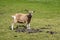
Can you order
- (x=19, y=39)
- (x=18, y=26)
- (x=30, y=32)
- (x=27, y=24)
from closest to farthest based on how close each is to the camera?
1. (x=19, y=39)
2. (x=30, y=32)
3. (x=27, y=24)
4. (x=18, y=26)

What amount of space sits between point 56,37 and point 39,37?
3.66 feet

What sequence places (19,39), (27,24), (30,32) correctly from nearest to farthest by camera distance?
(19,39), (30,32), (27,24)

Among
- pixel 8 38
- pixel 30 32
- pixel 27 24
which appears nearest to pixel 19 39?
pixel 8 38

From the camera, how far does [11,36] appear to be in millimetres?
16688

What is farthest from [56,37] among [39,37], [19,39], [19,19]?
[19,19]

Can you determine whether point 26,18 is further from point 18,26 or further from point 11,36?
point 11,36

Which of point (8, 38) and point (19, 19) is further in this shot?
point (19, 19)

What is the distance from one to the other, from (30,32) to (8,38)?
2.33m

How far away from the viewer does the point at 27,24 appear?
63.1 ft

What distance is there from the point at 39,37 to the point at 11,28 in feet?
11.3

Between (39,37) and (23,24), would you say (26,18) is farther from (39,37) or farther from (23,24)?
(39,37)

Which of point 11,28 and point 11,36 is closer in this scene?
point 11,36

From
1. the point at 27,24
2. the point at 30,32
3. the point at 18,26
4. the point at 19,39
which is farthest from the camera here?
the point at 18,26

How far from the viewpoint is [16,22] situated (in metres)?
19.4
